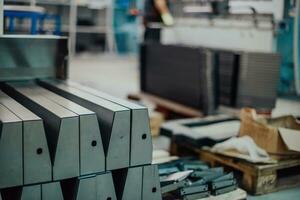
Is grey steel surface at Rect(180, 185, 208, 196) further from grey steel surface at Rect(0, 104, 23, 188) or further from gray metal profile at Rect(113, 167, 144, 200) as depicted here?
grey steel surface at Rect(0, 104, 23, 188)

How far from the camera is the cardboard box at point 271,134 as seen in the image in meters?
2.43

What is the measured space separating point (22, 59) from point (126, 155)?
38.9 inches

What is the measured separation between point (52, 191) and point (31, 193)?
81 millimetres

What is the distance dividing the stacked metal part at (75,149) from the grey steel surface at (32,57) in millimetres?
364

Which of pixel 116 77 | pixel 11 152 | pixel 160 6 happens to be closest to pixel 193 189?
pixel 11 152

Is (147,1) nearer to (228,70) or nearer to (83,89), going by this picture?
(228,70)

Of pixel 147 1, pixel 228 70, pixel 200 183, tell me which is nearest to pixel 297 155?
pixel 200 183

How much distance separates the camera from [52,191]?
5.46 feet

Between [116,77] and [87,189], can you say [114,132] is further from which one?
[116,77]

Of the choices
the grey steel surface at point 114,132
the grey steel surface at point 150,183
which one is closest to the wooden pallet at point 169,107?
the grey steel surface at point 150,183

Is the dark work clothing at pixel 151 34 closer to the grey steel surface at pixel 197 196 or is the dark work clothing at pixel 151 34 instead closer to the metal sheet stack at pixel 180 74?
the metal sheet stack at pixel 180 74

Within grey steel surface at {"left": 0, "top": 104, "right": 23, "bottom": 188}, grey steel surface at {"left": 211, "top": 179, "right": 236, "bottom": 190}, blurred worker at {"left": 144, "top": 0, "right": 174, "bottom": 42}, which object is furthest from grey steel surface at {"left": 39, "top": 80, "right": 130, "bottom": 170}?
blurred worker at {"left": 144, "top": 0, "right": 174, "bottom": 42}

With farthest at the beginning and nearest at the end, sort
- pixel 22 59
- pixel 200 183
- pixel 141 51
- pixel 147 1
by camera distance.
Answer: pixel 147 1
pixel 141 51
pixel 22 59
pixel 200 183

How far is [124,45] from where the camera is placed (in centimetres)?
1038
